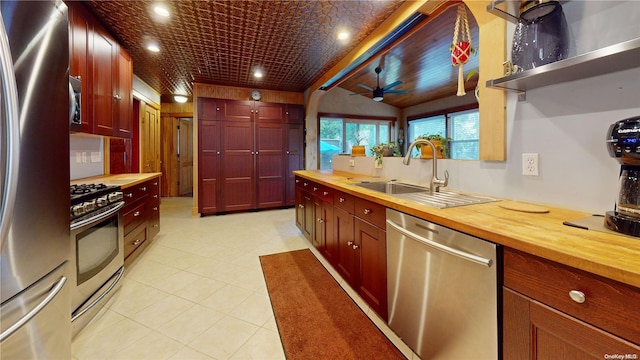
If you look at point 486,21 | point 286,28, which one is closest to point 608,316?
point 486,21

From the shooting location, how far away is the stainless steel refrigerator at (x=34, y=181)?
69 cm

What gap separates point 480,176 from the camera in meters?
1.64

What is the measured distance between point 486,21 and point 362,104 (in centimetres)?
538

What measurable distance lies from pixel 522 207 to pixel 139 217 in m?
3.36

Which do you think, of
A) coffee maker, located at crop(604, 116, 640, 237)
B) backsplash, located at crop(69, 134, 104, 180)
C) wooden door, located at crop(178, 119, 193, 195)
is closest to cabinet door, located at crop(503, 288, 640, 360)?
coffee maker, located at crop(604, 116, 640, 237)

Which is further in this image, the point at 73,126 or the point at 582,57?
the point at 73,126

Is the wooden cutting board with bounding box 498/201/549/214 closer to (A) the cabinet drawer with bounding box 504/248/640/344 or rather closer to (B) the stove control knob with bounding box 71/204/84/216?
(A) the cabinet drawer with bounding box 504/248/640/344

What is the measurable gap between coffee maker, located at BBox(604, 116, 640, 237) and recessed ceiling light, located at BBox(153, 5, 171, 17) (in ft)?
10.7

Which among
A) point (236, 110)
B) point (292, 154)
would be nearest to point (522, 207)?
point (292, 154)

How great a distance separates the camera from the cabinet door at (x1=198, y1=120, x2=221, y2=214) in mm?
4770

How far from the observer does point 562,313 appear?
2.42 feet

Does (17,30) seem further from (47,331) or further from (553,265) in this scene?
(553,265)

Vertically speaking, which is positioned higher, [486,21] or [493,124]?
[486,21]

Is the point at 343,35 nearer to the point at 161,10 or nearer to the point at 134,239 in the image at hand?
the point at 161,10
